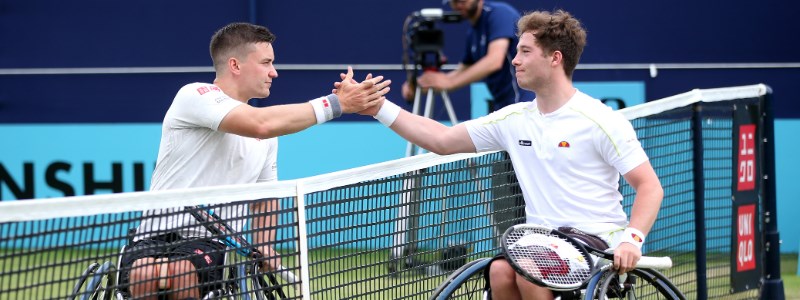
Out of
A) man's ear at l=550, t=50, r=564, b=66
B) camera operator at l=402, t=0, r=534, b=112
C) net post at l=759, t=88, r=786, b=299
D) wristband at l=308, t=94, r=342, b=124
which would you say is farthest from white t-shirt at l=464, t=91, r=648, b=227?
camera operator at l=402, t=0, r=534, b=112

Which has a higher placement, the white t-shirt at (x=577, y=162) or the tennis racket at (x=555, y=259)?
the white t-shirt at (x=577, y=162)

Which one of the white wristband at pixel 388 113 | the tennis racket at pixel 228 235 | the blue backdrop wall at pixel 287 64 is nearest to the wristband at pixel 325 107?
the white wristband at pixel 388 113

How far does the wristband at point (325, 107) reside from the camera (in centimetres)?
506

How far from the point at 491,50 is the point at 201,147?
11.5 feet

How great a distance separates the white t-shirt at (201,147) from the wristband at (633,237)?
139cm

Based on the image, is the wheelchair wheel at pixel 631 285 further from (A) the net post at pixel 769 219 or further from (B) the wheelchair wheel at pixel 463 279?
(A) the net post at pixel 769 219

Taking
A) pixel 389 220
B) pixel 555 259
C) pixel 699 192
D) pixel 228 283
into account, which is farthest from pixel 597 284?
pixel 699 192

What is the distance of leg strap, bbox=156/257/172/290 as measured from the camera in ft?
14.4

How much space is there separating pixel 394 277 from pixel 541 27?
109 centimetres

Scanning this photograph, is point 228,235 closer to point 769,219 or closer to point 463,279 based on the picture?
point 463,279

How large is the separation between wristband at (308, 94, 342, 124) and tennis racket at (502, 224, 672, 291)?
2.91 ft

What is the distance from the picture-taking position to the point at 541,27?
16.3ft

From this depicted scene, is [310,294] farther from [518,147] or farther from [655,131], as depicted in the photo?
[655,131]

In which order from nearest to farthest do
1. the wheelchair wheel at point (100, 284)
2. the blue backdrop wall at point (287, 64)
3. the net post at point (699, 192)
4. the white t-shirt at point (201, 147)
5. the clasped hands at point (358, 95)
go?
the wheelchair wheel at point (100, 284) < the white t-shirt at point (201, 147) < the clasped hands at point (358, 95) < the net post at point (699, 192) < the blue backdrop wall at point (287, 64)
